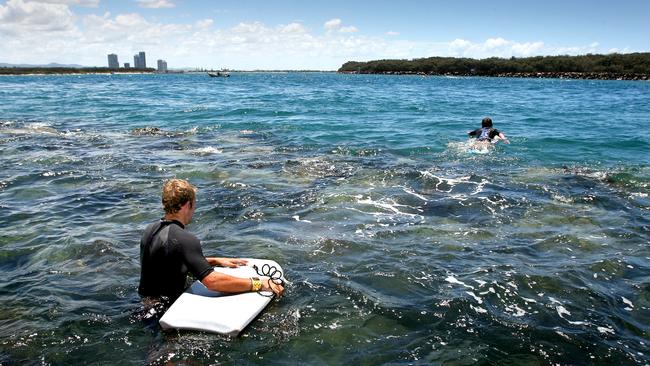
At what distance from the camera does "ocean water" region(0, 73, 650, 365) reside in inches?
225

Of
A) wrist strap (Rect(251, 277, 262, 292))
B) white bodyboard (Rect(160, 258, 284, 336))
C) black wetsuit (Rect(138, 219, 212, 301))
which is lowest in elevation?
white bodyboard (Rect(160, 258, 284, 336))

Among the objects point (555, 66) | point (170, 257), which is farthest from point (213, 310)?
point (555, 66)

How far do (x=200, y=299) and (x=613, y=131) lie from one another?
26.7 metres

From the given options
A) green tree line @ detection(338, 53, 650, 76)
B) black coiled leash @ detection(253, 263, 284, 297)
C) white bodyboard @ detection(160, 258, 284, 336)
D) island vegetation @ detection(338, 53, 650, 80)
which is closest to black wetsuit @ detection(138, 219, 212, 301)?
white bodyboard @ detection(160, 258, 284, 336)

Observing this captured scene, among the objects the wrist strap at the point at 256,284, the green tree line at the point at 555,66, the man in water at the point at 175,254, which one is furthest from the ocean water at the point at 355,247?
the green tree line at the point at 555,66

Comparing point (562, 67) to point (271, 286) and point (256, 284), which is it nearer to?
point (271, 286)

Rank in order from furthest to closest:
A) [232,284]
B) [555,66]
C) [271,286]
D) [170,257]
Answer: [555,66]
[271,286]
[232,284]
[170,257]

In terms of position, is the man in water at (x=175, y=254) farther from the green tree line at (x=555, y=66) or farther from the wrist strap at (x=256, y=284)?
the green tree line at (x=555, y=66)

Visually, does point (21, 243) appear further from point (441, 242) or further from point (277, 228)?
point (441, 242)

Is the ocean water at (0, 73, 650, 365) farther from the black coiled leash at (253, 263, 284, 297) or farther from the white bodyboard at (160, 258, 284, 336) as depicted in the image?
the black coiled leash at (253, 263, 284, 297)

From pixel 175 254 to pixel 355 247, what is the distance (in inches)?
159

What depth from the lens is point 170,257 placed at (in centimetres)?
572

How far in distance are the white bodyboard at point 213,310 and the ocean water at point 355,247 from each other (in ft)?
0.55

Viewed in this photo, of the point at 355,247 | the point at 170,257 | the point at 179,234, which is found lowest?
the point at 355,247
